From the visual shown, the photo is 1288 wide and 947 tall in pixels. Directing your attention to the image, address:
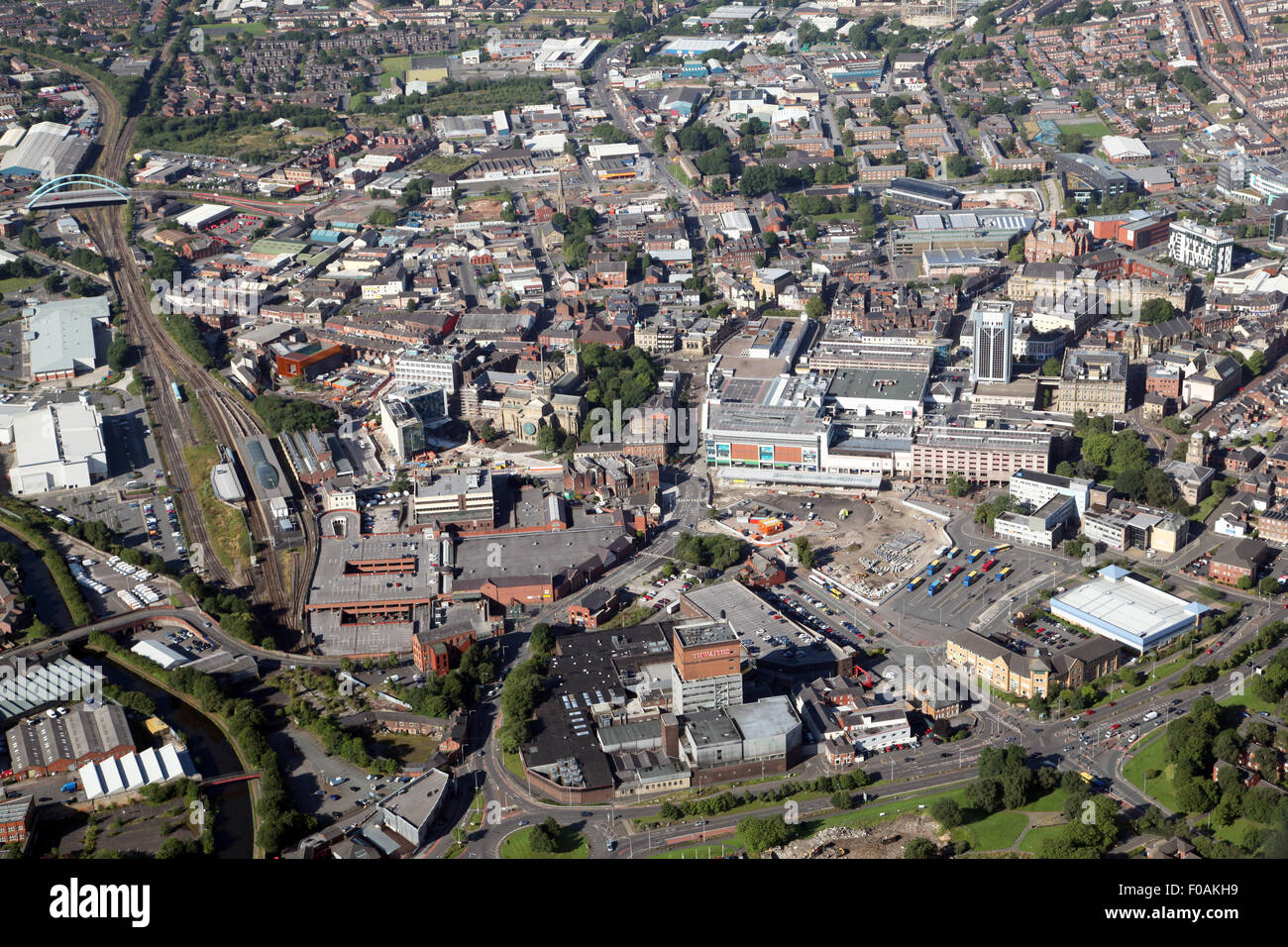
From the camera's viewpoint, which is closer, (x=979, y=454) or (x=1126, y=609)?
(x=1126, y=609)

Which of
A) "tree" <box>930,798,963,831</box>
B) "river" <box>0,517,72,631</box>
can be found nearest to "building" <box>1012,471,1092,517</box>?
"tree" <box>930,798,963,831</box>

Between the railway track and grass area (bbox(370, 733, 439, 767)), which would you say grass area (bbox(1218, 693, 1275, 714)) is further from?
the railway track

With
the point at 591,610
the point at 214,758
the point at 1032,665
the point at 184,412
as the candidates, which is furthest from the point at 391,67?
the point at 1032,665

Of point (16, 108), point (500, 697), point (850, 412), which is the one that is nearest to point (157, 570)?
point (500, 697)

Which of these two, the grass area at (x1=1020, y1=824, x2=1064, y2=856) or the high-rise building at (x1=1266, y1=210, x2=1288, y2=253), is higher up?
the high-rise building at (x1=1266, y1=210, x2=1288, y2=253)

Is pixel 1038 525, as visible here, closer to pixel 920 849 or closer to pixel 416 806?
pixel 920 849
